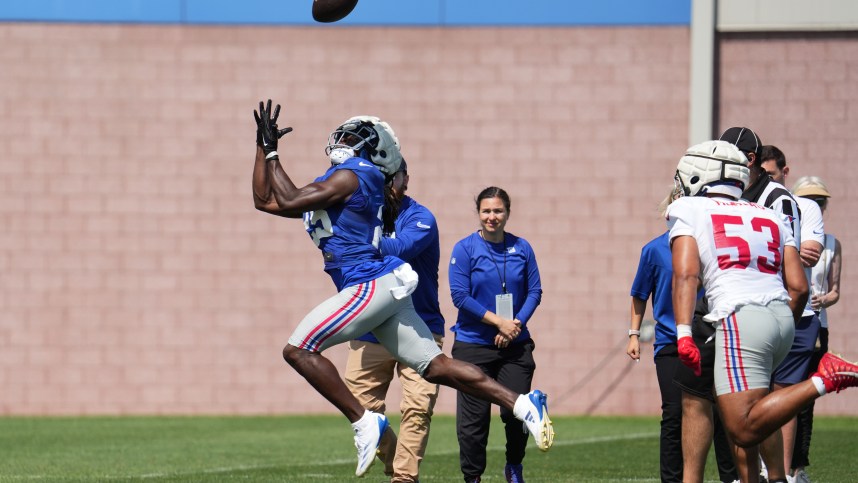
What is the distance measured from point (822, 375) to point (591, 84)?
10807 millimetres

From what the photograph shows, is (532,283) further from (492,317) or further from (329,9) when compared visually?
(329,9)

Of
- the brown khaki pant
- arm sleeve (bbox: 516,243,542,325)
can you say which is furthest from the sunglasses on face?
the brown khaki pant

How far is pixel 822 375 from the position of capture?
255 inches

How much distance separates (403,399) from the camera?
320 inches

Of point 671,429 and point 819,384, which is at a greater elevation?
point 819,384

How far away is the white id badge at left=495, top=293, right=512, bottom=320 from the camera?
8922 mm

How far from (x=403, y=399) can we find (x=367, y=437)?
0.94 metres

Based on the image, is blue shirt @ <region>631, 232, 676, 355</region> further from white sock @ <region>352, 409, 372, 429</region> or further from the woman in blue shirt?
white sock @ <region>352, 409, 372, 429</region>

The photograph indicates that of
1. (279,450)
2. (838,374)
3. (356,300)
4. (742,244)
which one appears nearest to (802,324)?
(838,374)

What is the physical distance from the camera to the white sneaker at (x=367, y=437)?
23.5ft

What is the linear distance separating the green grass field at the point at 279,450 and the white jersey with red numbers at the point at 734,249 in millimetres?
3138

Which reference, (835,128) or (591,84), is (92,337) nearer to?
(591,84)

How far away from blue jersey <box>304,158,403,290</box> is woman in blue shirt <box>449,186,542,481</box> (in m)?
1.58

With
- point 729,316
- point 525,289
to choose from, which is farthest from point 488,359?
point 729,316
